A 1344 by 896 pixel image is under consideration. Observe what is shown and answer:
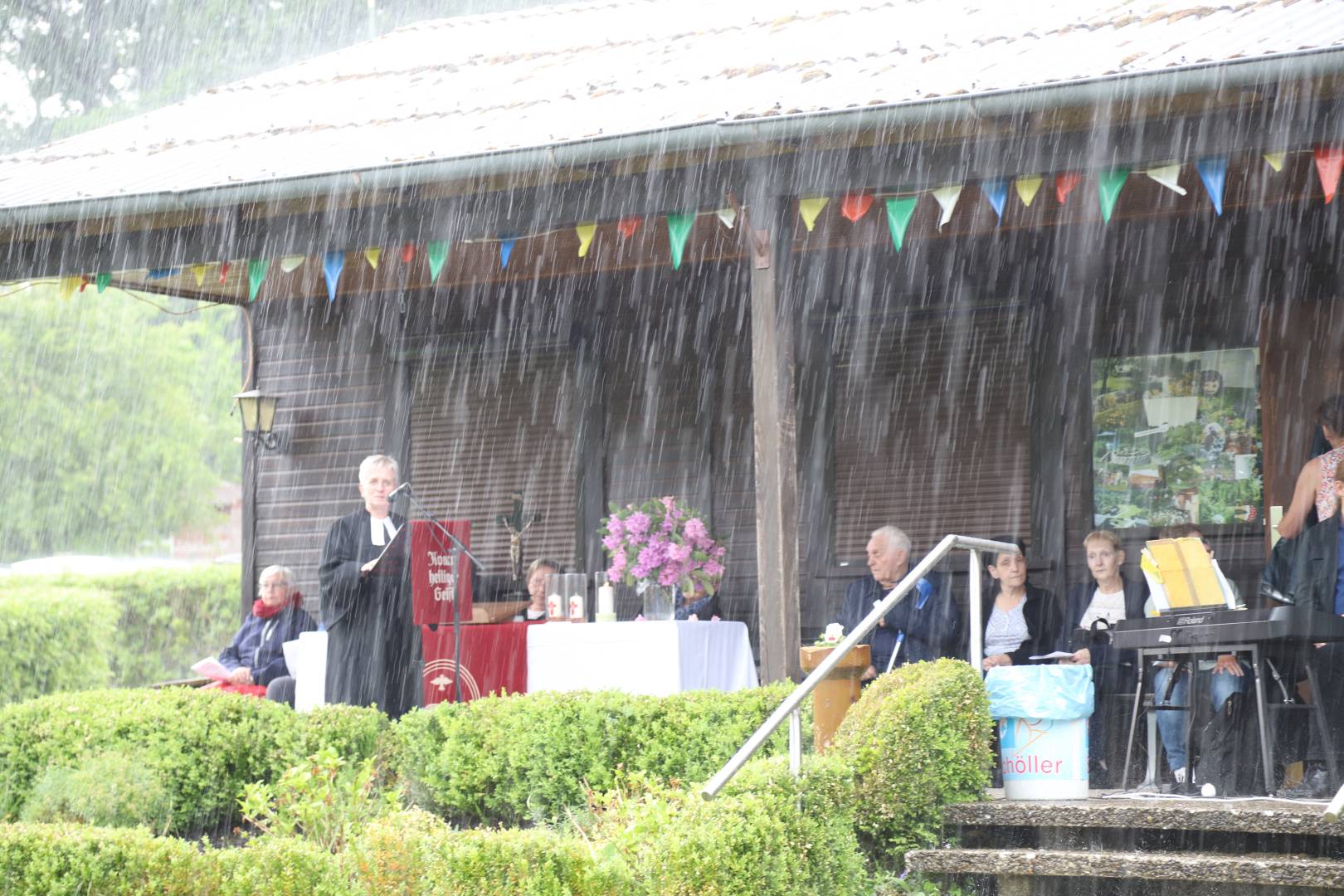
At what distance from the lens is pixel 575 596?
27.2 ft

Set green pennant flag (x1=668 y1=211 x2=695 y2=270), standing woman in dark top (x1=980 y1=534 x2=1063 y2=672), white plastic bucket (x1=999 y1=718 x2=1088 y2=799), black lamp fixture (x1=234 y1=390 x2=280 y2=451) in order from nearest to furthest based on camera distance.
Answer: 1. white plastic bucket (x1=999 y1=718 x2=1088 y2=799)
2. green pennant flag (x1=668 y1=211 x2=695 y2=270)
3. standing woman in dark top (x1=980 y1=534 x2=1063 y2=672)
4. black lamp fixture (x1=234 y1=390 x2=280 y2=451)

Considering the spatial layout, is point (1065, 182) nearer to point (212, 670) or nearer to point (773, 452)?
point (773, 452)

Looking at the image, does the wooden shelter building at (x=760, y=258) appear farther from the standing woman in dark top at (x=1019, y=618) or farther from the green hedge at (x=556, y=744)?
the standing woman in dark top at (x=1019, y=618)

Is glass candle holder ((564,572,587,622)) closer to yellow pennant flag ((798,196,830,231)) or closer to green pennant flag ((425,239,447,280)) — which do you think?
green pennant flag ((425,239,447,280))

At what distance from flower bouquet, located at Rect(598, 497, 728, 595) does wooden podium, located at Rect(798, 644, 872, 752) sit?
1799 millimetres

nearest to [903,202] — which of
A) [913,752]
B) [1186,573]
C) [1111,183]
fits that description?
[1111,183]

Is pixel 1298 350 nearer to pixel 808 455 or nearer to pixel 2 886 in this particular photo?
pixel 808 455

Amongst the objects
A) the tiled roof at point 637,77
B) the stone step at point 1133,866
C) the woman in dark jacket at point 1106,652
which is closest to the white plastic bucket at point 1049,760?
the stone step at point 1133,866

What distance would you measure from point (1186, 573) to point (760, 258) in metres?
2.27

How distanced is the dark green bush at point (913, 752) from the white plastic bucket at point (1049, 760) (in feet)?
0.45

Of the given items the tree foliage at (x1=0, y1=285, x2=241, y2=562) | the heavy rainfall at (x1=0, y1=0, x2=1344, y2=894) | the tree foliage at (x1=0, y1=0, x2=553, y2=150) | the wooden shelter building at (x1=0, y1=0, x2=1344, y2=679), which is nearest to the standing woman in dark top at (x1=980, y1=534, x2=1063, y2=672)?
the heavy rainfall at (x1=0, y1=0, x2=1344, y2=894)

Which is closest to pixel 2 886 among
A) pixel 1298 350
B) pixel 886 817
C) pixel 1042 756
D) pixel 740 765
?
pixel 740 765

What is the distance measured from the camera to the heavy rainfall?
18.3 feet

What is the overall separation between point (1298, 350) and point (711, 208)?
3595 mm
